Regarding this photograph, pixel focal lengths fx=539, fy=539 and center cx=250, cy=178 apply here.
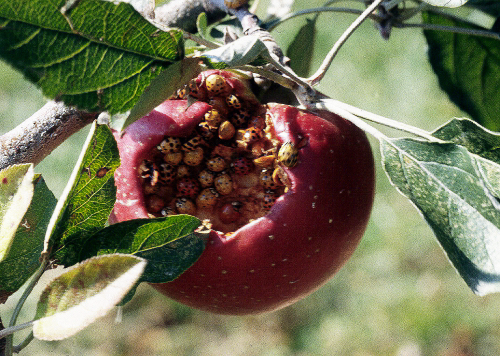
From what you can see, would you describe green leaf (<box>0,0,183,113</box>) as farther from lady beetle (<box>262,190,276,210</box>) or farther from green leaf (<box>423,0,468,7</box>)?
green leaf (<box>423,0,468,7</box>)

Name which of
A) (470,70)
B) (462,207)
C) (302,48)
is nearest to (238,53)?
(462,207)

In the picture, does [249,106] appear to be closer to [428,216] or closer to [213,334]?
[428,216]

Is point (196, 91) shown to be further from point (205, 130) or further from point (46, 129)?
point (46, 129)

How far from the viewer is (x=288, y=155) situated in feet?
2.00

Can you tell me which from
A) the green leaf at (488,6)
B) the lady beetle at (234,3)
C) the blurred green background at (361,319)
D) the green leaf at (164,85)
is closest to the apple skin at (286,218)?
the green leaf at (164,85)

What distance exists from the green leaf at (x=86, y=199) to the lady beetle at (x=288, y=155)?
18 cm

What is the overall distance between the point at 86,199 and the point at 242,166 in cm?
20

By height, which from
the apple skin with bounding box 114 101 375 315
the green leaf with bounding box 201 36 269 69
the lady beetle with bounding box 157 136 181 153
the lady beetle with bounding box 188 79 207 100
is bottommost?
the apple skin with bounding box 114 101 375 315

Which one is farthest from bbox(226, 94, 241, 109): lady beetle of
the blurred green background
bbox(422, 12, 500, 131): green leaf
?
the blurred green background

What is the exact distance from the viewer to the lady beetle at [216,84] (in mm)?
669

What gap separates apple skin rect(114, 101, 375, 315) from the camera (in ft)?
2.02

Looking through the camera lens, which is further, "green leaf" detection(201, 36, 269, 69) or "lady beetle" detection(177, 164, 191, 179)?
"lady beetle" detection(177, 164, 191, 179)

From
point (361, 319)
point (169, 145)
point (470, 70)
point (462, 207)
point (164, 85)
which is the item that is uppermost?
point (164, 85)

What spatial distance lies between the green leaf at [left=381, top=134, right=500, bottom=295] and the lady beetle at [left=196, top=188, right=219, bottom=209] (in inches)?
8.6
